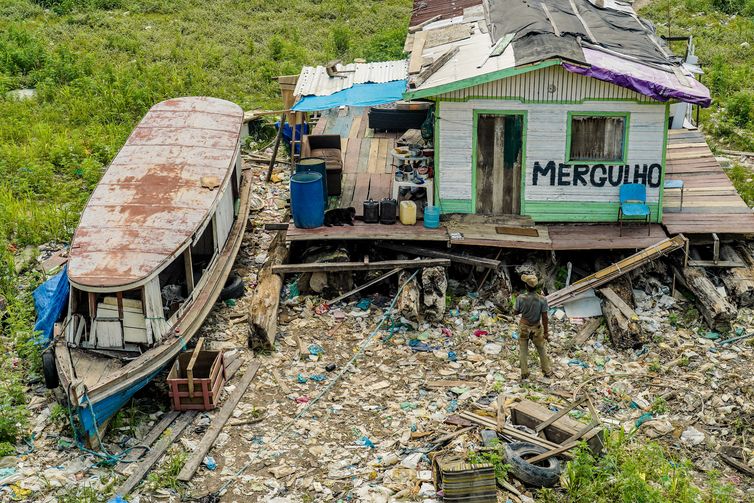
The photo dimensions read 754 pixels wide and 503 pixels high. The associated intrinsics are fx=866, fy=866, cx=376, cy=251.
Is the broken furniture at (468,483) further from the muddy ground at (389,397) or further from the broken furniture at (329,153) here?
the broken furniture at (329,153)

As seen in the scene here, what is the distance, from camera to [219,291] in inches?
515

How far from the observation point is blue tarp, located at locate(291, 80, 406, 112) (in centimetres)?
1455

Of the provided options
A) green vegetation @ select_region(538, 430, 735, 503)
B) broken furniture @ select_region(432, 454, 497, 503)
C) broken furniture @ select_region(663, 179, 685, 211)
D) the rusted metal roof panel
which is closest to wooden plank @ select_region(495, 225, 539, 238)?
broken furniture @ select_region(663, 179, 685, 211)

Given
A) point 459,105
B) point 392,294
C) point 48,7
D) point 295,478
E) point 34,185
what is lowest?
point 295,478

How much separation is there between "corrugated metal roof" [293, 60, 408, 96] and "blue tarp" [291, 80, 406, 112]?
0.49 feet

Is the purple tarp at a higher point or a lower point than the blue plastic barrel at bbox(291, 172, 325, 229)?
higher

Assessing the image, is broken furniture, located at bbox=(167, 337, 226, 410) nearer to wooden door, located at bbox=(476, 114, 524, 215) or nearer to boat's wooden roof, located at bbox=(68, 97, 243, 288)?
boat's wooden roof, located at bbox=(68, 97, 243, 288)

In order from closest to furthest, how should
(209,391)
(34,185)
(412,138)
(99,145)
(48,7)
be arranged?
(209,391)
(412,138)
(34,185)
(99,145)
(48,7)

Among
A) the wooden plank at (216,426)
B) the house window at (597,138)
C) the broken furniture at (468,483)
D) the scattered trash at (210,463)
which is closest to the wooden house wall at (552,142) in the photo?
the house window at (597,138)

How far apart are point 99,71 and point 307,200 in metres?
12.2

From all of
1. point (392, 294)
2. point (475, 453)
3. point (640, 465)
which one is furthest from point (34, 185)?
point (640, 465)

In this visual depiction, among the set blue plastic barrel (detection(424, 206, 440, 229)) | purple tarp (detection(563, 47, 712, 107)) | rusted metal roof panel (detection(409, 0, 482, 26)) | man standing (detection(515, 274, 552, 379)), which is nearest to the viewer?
man standing (detection(515, 274, 552, 379))

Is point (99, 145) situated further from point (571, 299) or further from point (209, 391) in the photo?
point (571, 299)

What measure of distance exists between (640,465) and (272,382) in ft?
16.3
